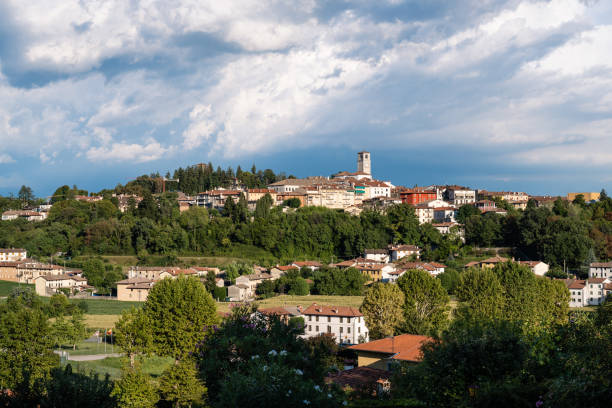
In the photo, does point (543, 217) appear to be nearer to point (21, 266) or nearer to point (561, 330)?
point (561, 330)

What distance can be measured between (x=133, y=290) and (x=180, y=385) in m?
45.0

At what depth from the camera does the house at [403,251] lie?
254 feet

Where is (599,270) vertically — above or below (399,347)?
above

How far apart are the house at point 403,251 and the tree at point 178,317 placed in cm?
5156

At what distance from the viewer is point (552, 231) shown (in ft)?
235

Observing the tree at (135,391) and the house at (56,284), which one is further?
the house at (56,284)

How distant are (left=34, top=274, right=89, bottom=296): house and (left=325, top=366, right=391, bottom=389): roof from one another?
51916 mm

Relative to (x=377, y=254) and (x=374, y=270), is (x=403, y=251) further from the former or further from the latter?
(x=374, y=270)

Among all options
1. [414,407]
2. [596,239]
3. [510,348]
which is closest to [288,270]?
[596,239]

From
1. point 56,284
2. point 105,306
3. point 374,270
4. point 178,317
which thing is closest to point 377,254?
point 374,270

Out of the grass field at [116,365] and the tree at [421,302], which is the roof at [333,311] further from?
the grass field at [116,365]

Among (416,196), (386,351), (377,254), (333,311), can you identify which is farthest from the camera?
(416,196)

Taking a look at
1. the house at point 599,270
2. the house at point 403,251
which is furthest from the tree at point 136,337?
the house at point 599,270

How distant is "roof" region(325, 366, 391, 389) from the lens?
22.9m
